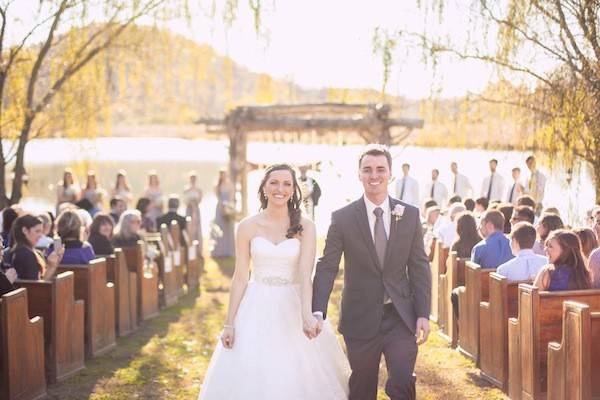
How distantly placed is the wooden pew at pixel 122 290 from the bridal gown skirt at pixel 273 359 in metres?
4.42

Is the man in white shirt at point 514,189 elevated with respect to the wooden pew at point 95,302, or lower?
elevated

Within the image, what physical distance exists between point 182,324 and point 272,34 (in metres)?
4.49

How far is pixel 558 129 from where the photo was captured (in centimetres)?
973

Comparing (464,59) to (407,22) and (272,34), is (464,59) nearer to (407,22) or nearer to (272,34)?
(407,22)

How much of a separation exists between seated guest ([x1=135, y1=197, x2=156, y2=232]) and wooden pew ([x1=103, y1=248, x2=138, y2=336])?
3.66 metres

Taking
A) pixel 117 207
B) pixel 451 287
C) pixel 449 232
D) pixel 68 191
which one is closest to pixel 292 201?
pixel 451 287

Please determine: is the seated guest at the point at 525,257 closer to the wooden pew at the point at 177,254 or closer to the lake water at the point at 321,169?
the lake water at the point at 321,169

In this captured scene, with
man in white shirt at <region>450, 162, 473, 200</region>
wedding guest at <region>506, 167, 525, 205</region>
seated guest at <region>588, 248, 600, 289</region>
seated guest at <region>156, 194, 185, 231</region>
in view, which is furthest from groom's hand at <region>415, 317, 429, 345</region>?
man in white shirt at <region>450, 162, 473, 200</region>

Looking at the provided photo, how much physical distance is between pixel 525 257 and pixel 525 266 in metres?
0.08

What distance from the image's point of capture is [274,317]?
6.55 meters

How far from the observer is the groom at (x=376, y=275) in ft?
20.0

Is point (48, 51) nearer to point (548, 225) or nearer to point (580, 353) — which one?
point (548, 225)

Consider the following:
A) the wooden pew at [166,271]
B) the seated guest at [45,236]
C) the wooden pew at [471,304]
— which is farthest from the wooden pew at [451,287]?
the wooden pew at [166,271]

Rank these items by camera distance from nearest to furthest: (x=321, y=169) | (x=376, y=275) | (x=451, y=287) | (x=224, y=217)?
(x=376, y=275) < (x=451, y=287) < (x=224, y=217) < (x=321, y=169)
